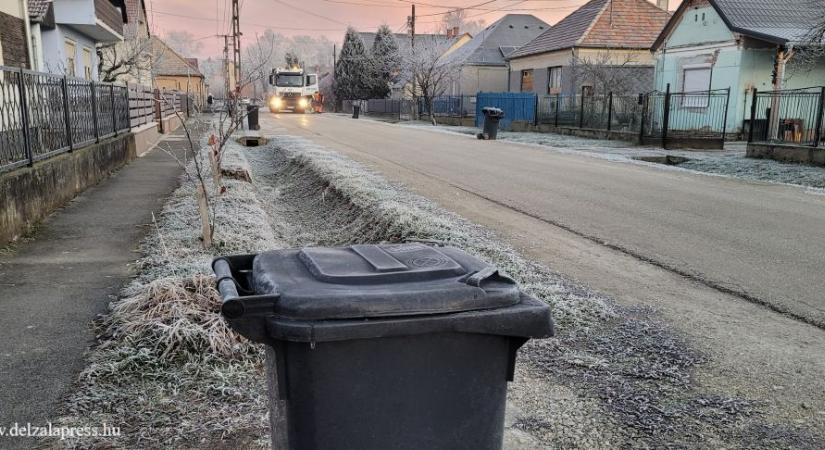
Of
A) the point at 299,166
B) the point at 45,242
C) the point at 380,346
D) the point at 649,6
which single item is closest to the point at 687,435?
the point at 380,346

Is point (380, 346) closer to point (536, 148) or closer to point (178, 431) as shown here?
point (178, 431)

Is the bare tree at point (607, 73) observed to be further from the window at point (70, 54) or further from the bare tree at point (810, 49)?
the window at point (70, 54)

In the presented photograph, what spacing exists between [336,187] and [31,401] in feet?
25.7

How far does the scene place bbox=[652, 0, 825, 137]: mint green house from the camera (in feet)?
77.7

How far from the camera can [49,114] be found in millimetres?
8625

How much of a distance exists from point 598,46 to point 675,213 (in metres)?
29.3

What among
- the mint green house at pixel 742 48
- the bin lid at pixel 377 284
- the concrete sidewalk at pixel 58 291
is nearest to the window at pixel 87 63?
the concrete sidewalk at pixel 58 291

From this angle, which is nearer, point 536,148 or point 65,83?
point 65,83

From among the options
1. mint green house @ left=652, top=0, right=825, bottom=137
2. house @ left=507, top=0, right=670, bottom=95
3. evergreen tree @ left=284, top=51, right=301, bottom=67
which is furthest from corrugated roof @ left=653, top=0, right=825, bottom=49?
evergreen tree @ left=284, top=51, right=301, bottom=67

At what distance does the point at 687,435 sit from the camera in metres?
3.12

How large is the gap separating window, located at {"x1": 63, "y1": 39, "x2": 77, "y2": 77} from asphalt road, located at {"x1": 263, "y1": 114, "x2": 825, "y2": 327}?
12.9 m

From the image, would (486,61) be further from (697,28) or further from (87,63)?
(87,63)

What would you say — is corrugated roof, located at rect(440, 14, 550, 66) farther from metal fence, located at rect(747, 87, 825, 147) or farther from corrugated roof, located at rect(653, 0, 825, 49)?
metal fence, located at rect(747, 87, 825, 147)

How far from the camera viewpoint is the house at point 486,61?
51.6 meters
